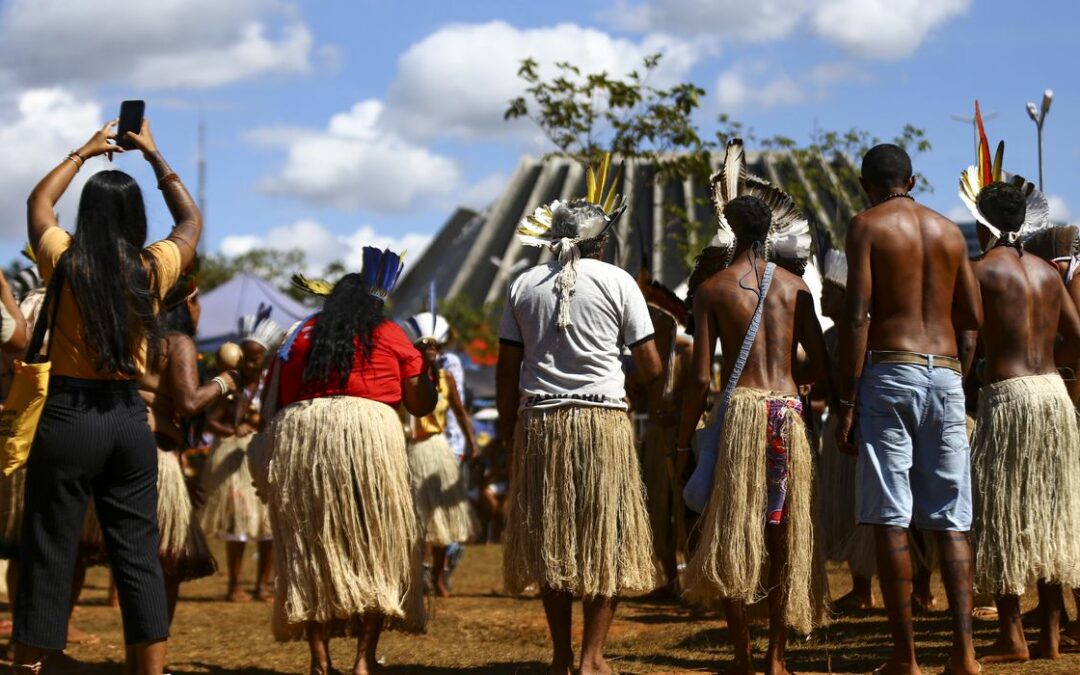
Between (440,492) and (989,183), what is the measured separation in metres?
4.76

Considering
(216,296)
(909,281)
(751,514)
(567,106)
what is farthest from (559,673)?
(216,296)

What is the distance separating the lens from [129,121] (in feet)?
16.9

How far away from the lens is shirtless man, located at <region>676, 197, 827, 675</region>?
5660 millimetres

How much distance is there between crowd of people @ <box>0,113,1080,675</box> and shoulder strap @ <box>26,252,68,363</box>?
0.01m

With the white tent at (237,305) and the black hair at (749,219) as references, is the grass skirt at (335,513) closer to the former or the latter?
the black hair at (749,219)

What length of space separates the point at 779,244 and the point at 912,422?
1383mm

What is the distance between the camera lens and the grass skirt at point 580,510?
5.77 metres

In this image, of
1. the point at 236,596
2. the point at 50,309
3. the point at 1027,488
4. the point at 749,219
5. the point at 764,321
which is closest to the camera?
the point at 50,309

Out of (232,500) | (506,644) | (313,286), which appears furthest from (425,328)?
(313,286)

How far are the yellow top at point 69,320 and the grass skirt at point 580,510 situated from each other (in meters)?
1.70

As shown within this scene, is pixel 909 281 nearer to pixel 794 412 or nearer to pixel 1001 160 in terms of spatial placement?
pixel 794 412

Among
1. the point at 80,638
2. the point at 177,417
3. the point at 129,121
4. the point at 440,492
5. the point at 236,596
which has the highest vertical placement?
the point at 129,121

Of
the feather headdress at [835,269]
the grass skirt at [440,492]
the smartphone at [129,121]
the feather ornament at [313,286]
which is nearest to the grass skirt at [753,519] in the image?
the feather headdress at [835,269]

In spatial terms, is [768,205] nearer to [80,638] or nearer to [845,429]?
[845,429]
